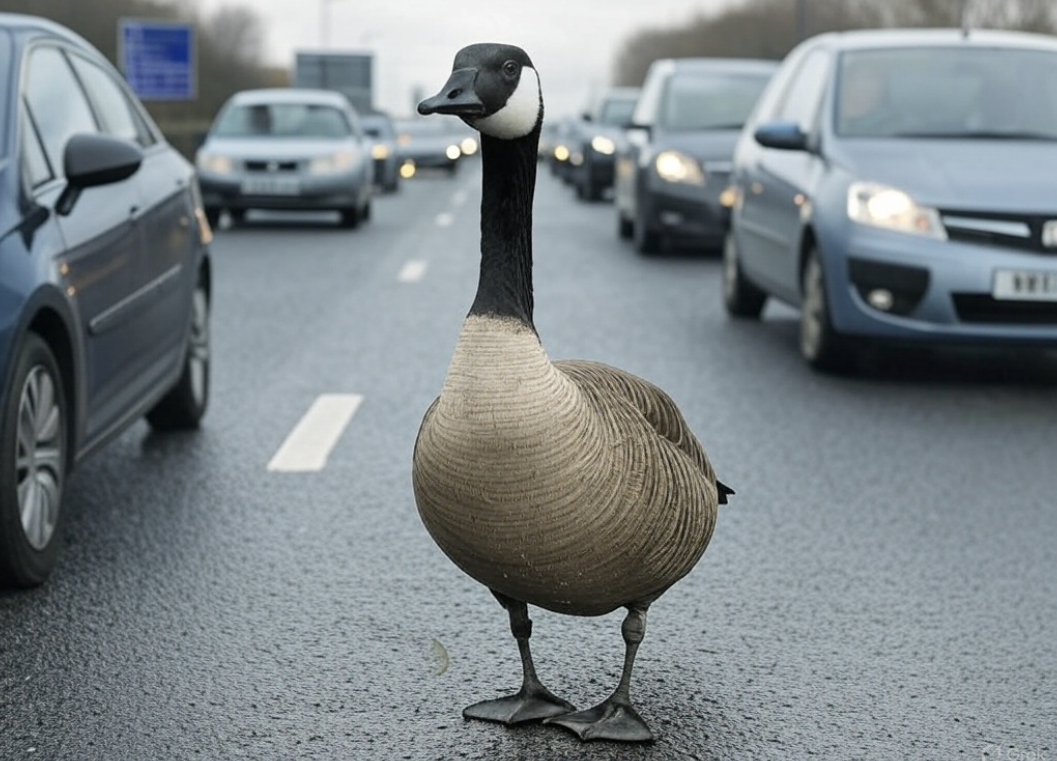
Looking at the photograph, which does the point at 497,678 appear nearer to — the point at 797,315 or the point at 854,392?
the point at 854,392

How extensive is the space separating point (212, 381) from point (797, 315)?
4.83 m

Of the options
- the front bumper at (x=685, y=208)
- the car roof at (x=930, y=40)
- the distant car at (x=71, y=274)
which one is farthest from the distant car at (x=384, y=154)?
the distant car at (x=71, y=274)

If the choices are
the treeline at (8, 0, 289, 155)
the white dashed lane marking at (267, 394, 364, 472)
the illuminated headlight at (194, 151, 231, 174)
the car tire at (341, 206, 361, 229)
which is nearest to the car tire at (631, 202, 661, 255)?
the car tire at (341, 206, 361, 229)

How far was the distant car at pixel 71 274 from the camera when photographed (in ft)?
17.4

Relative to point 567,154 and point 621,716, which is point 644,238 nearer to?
point 621,716

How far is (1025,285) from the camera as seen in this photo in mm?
9039

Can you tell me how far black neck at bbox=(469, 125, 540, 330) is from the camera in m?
3.73

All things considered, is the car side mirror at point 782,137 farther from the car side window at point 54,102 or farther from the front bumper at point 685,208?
the front bumper at point 685,208

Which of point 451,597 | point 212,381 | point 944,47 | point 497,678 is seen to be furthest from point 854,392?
point 497,678

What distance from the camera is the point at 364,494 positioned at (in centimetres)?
677

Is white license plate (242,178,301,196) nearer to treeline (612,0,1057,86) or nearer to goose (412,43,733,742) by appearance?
goose (412,43,733,742)

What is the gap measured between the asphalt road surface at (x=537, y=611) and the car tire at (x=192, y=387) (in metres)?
0.11

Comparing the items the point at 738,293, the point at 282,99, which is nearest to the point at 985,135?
the point at 738,293

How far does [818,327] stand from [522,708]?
5.90 metres
